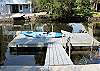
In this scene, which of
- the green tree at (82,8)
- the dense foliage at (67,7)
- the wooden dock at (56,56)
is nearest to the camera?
the wooden dock at (56,56)

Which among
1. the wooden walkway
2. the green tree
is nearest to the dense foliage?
the green tree

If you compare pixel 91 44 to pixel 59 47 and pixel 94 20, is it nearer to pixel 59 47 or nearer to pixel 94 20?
pixel 59 47

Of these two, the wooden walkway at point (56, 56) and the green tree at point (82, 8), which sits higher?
the green tree at point (82, 8)

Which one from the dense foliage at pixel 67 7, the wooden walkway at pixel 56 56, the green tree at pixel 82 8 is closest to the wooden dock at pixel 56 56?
the wooden walkway at pixel 56 56

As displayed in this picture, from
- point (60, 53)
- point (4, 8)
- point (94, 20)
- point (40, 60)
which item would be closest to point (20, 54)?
point (40, 60)

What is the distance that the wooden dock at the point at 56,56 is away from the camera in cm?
1123

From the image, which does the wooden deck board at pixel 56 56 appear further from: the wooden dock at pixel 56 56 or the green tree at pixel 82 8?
the green tree at pixel 82 8

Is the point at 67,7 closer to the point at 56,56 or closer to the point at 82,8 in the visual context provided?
the point at 82,8

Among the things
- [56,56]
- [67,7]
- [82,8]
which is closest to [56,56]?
[56,56]

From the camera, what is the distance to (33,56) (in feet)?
49.8

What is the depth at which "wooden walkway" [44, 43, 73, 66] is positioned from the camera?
11.3 metres

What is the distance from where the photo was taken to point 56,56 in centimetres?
1281

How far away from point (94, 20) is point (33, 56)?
18527mm

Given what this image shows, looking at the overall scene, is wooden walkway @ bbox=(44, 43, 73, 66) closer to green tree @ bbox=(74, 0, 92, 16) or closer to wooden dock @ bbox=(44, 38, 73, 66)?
wooden dock @ bbox=(44, 38, 73, 66)
